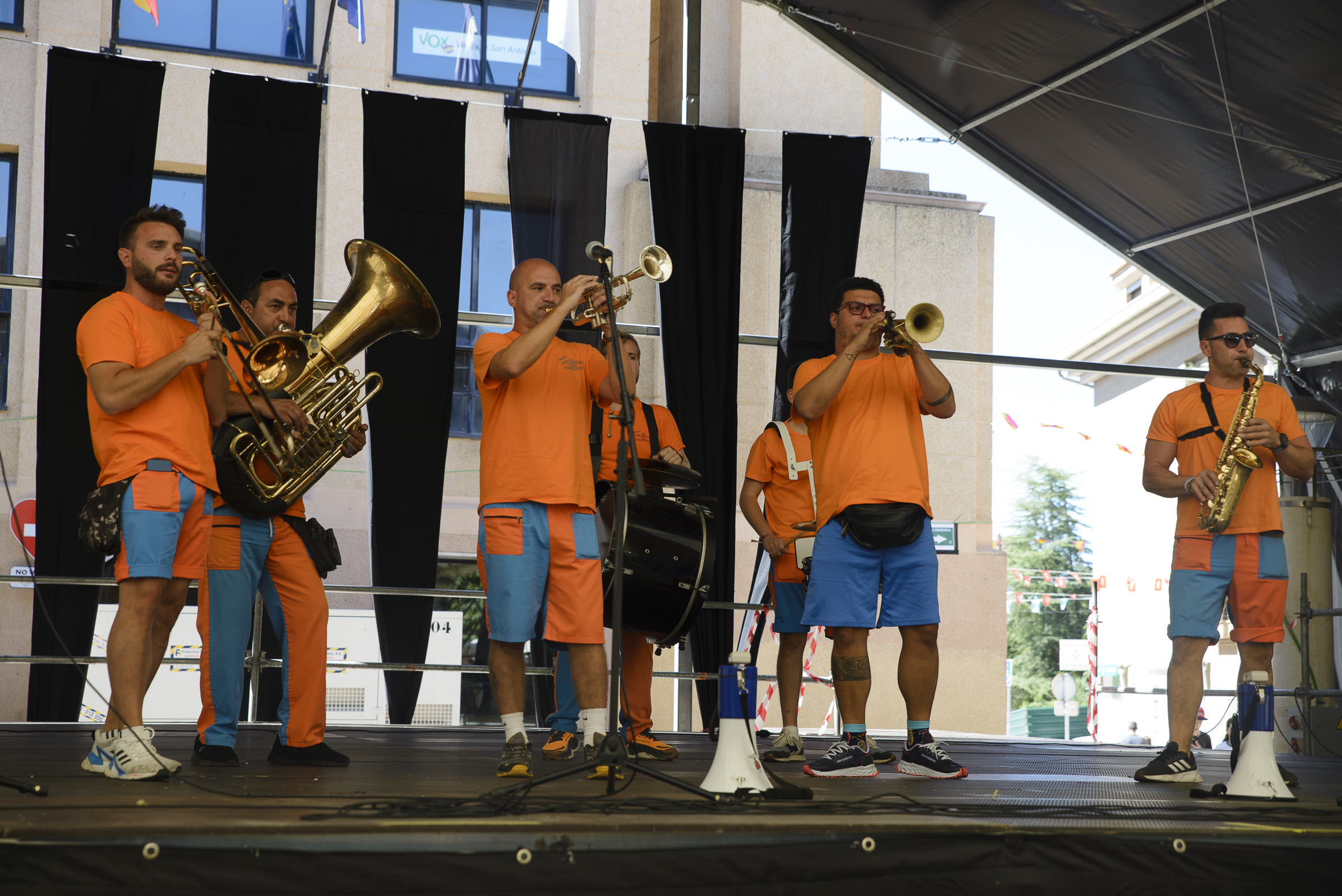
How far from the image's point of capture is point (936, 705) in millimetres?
16078

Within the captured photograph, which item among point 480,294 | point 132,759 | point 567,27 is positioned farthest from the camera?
point 480,294

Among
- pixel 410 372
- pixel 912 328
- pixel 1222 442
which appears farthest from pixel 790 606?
pixel 410 372

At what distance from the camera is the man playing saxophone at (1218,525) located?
3891mm

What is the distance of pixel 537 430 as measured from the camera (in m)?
3.61

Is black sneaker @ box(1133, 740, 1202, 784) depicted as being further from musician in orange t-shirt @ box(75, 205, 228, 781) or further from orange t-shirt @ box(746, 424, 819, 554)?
musician in orange t-shirt @ box(75, 205, 228, 781)

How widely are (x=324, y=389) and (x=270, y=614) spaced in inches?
32.3

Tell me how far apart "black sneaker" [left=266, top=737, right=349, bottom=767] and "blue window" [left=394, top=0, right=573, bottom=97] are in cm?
942

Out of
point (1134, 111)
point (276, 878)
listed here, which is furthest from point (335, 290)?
point (276, 878)

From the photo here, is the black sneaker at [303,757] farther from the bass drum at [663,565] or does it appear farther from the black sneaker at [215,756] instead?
the bass drum at [663,565]

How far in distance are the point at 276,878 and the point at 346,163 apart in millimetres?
10739

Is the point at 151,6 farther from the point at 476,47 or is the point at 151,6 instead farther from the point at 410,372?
the point at 410,372

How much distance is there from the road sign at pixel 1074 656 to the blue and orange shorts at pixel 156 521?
58.3ft

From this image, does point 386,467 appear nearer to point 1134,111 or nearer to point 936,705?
point 1134,111

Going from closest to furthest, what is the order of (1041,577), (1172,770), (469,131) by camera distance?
(1172,770), (469,131), (1041,577)
